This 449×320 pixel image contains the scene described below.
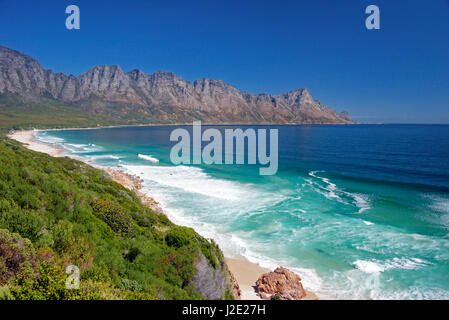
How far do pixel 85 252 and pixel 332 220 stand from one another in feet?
78.6

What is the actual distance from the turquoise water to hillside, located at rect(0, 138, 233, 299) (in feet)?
27.5

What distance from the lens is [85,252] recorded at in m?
9.07

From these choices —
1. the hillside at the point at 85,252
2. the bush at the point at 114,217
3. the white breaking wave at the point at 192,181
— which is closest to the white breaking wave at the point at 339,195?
the white breaking wave at the point at 192,181

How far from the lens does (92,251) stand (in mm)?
9477

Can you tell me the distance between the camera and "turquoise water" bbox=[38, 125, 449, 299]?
16.4 m

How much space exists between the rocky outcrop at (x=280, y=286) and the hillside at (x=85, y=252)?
3.62 meters

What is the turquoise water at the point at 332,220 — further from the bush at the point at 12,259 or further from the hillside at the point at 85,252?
the bush at the point at 12,259

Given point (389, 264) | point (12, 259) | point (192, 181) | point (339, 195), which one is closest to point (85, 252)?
point (12, 259)

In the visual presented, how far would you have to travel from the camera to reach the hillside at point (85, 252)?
6801 mm

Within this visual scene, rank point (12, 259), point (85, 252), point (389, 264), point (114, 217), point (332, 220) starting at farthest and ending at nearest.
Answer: point (332, 220)
point (389, 264)
point (114, 217)
point (85, 252)
point (12, 259)

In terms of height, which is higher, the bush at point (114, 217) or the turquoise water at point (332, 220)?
the bush at point (114, 217)

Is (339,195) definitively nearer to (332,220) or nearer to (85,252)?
(332,220)
